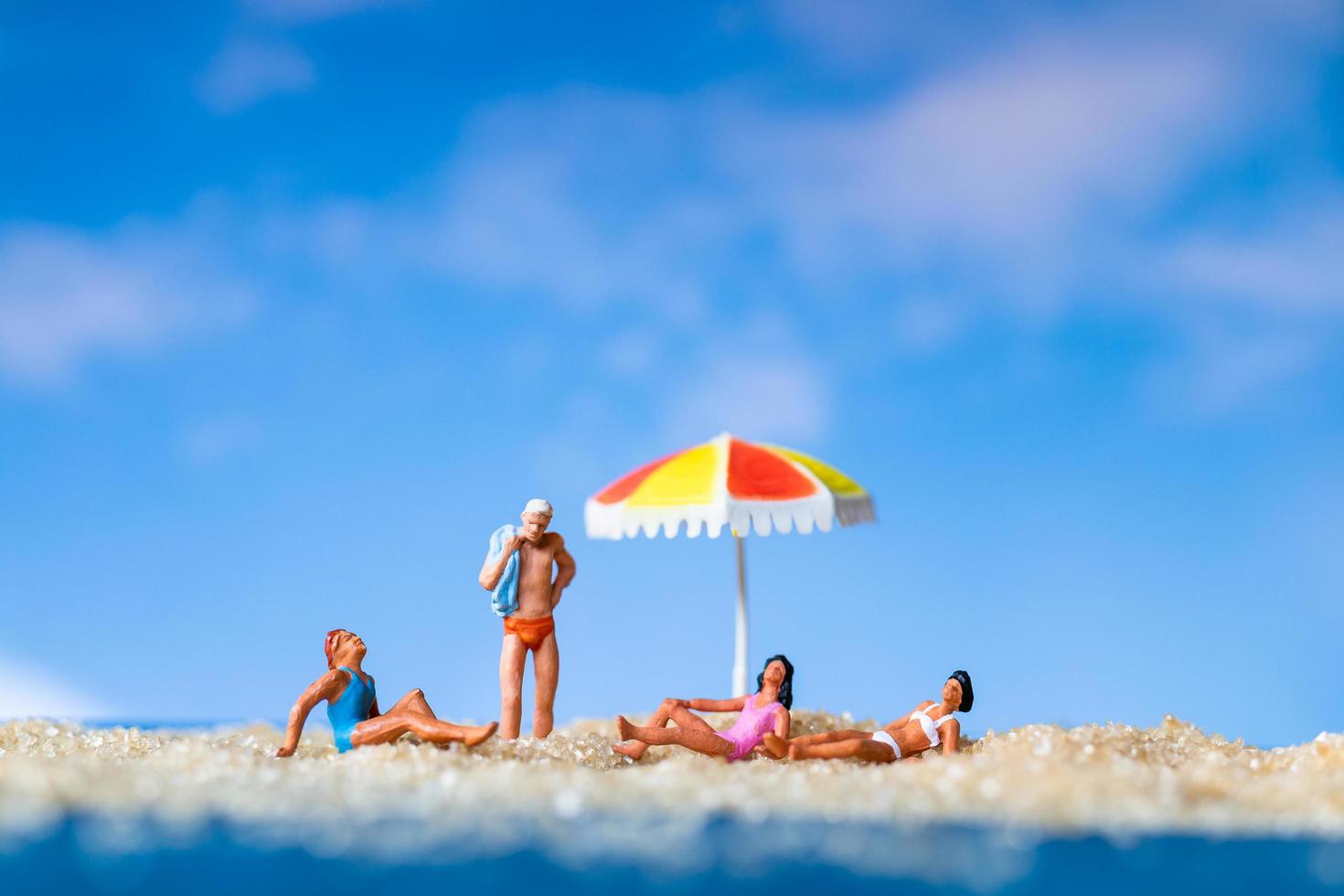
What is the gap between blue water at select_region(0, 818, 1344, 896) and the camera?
3.99 m

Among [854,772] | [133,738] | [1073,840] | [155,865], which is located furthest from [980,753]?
[133,738]

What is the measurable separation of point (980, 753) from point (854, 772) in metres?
1.15

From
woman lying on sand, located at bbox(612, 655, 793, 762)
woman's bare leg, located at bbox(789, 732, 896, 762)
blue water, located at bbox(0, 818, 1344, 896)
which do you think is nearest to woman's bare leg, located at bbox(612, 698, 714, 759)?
woman lying on sand, located at bbox(612, 655, 793, 762)

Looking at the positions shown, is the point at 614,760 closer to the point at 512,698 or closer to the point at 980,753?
the point at 512,698

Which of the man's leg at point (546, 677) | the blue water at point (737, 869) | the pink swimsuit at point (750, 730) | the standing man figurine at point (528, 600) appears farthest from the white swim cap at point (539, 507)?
the blue water at point (737, 869)

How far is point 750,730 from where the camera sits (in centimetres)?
725

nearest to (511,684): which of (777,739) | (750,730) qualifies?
(750,730)

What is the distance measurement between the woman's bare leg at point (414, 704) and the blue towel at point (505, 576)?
38.2 inches

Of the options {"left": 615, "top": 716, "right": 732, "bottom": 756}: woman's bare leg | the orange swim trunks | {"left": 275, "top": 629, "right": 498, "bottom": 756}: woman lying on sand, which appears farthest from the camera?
the orange swim trunks

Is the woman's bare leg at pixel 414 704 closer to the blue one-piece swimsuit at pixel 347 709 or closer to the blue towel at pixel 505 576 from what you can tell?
the blue one-piece swimsuit at pixel 347 709

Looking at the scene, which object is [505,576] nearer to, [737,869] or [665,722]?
[665,722]

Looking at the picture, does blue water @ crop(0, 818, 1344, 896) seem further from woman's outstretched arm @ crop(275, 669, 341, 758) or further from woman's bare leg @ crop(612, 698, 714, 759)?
woman's bare leg @ crop(612, 698, 714, 759)

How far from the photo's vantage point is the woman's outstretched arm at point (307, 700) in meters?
6.79

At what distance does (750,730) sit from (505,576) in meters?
1.74
